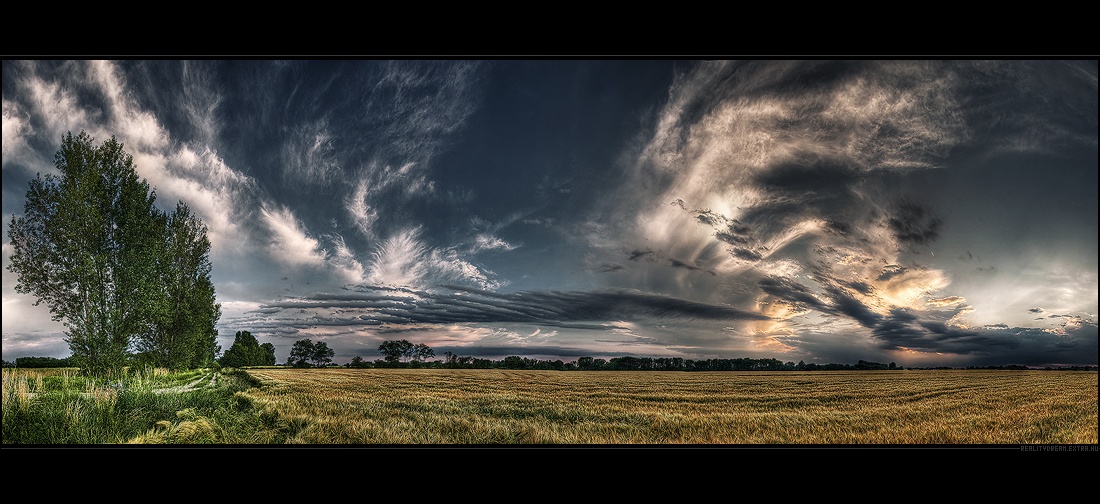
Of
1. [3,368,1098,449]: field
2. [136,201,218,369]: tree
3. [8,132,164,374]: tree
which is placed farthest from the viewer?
[136,201,218,369]: tree

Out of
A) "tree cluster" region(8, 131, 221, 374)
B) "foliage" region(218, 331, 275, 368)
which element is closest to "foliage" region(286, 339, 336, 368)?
"foliage" region(218, 331, 275, 368)

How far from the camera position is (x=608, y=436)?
29.4 feet

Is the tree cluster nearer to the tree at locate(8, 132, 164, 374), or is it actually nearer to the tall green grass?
the tree at locate(8, 132, 164, 374)

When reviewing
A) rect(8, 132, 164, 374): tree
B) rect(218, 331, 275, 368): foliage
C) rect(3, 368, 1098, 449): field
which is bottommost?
rect(218, 331, 275, 368): foliage

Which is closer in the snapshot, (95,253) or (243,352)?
(95,253)

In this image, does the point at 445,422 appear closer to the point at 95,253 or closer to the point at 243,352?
the point at 95,253

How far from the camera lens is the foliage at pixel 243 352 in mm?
67938

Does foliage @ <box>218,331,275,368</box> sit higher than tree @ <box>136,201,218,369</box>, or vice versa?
tree @ <box>136,201,218,369</box>

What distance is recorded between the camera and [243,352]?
2667 inches

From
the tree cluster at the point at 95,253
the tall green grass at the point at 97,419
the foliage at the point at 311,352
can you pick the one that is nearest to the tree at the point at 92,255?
the tree cluster at the point at 95,253

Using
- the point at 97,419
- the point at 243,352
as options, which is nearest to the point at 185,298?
the point at 97,419

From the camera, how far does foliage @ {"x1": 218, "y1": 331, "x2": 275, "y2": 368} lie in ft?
A: 223
